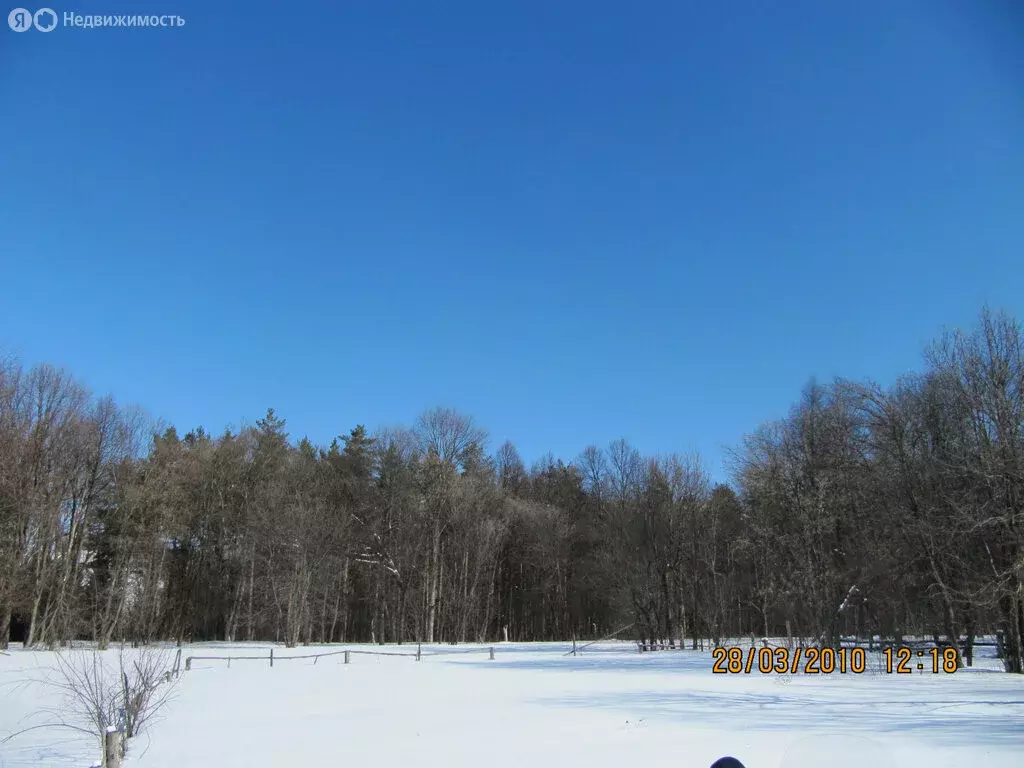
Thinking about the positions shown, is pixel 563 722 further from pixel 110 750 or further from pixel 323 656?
pixel 323 656

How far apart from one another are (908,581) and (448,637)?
3194 cm

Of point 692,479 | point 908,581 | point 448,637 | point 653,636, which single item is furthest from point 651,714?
point 448,637

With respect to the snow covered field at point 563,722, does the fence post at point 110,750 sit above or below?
above

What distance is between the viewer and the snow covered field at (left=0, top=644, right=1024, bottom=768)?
897 cm

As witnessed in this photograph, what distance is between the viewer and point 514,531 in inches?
2066
